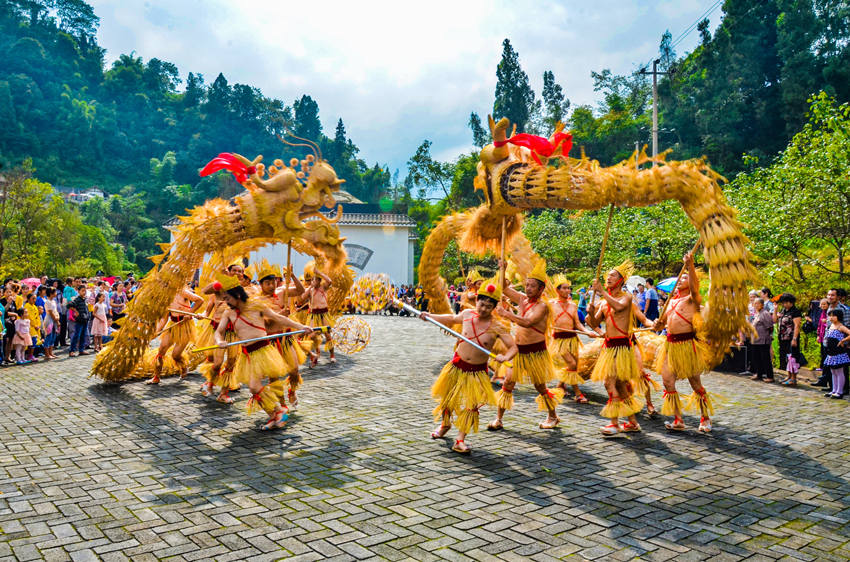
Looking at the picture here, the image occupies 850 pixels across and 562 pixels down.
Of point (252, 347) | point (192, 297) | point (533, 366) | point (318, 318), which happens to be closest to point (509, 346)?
point (533, 366)

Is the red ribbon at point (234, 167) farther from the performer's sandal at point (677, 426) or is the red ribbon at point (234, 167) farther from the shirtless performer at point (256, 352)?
the performer's sandal at point (677, 426)

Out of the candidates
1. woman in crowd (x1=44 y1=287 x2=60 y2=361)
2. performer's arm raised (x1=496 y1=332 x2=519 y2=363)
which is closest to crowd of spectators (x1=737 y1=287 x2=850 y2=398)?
performer's arm raised (x1=496 y1=332 x2=519 y2=363)

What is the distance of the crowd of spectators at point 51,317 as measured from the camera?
10484 mm

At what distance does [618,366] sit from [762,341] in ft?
18.0

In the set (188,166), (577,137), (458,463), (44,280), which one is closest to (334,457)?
(458,463)

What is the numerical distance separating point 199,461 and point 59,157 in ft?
234

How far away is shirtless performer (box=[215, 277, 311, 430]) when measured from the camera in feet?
20.6

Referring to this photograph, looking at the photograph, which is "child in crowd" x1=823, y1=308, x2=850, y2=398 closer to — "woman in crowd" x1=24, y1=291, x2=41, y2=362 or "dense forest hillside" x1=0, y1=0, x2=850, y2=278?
"dense forest hillside" x1=0, y1=0, x2=850, y2=278

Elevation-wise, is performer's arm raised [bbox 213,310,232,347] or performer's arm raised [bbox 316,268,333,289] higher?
performer's arm raised [bbox 316,268,333,289]

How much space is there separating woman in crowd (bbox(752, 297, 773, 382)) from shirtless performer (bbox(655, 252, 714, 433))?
4.55 m

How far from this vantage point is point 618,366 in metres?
6.54

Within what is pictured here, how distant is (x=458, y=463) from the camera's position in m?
5.35

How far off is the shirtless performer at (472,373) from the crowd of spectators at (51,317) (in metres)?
7.46

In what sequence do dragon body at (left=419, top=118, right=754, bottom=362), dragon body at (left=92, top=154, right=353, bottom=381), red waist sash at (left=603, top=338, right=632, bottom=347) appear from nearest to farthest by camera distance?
dragon body at (left=419, top=118, right=754, bottom=362) < red waist sash at (left=603, top=338, right=632, bottom=347) < dragon body at (left=92, top=154, right=353, bottom=381)
